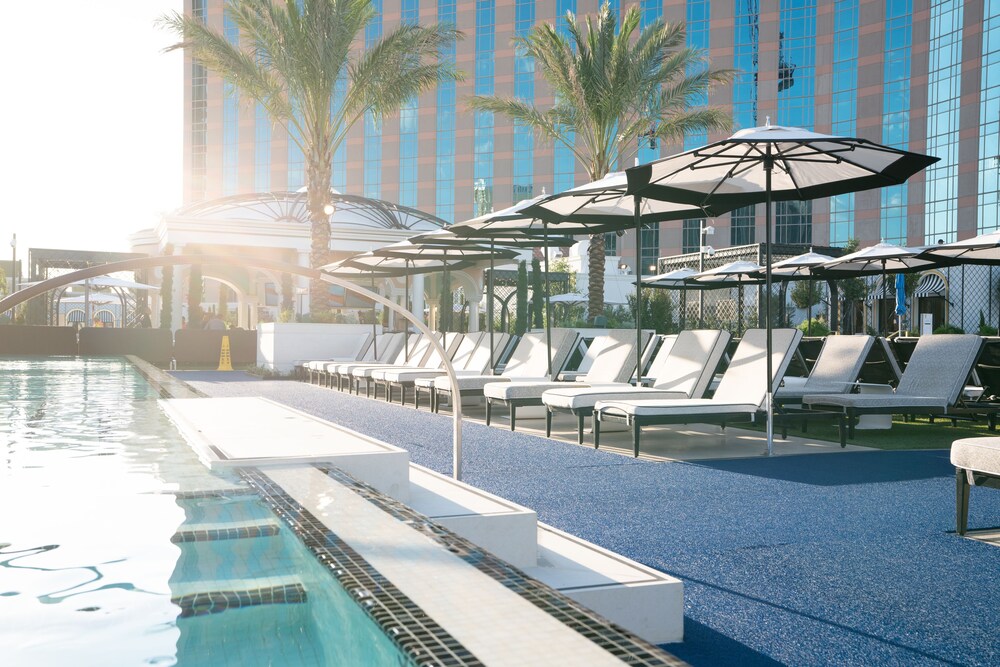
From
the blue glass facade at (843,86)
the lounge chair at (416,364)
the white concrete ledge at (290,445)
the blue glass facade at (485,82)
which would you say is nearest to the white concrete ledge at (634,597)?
→ the white concrete ledge at (290,445)

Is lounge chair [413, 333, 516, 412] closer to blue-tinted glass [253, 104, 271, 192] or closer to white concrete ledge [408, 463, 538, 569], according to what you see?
white concrete ledge [408, 463, 538, 569]

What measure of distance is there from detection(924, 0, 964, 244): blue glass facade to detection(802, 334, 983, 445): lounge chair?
4153 centimetres

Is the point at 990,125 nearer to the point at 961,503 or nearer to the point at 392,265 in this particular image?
the point at 392,265

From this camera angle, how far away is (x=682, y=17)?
5519 centimetres

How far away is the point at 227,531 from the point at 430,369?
975 centimetres

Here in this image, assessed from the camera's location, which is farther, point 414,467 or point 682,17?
point 682,17

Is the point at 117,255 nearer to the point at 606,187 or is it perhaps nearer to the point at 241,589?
the point at 606,187

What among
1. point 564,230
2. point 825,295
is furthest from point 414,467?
point 825,295

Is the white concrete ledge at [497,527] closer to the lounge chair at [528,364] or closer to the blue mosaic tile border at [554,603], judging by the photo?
the blue mosaic tile border at [554,603]

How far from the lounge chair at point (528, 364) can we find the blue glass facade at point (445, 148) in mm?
49157

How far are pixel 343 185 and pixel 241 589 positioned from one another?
63.2 meters

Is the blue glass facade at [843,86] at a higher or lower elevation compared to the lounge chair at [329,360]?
higher

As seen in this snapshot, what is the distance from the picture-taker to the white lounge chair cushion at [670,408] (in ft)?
24.0

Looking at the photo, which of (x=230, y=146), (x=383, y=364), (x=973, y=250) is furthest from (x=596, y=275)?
(x=230, y=146)
